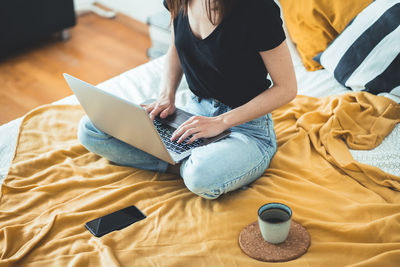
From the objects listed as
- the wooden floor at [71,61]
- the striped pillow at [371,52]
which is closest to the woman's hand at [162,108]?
the striped pillow at [371,52]

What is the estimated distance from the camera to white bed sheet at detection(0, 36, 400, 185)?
1.38 meters

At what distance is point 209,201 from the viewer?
1310mm

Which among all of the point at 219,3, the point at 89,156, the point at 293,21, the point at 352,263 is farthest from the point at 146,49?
the point at 352,263

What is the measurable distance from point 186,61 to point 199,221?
1.64 ft

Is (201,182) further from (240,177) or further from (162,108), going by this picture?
(162,108)

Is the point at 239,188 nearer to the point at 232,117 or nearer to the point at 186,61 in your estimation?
the point at 232,117

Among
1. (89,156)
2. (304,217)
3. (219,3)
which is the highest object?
(219,3)

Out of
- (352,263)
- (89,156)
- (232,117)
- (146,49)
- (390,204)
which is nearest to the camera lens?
(352,263)

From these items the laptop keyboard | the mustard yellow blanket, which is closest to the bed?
the mustard yellow blanket

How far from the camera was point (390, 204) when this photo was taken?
1.21 metres

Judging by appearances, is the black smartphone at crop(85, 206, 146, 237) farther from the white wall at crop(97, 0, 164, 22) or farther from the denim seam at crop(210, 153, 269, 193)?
the white wall at crop(97, 0, 164, 22)

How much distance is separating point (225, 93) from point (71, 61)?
1772 millimetres

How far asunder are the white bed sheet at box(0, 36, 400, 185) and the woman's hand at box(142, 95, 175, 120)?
0.24 meters

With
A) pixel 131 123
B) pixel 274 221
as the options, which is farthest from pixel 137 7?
pixel 274 221
